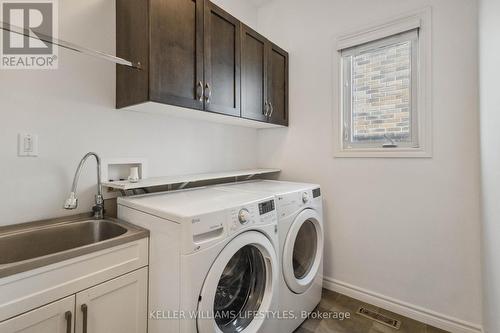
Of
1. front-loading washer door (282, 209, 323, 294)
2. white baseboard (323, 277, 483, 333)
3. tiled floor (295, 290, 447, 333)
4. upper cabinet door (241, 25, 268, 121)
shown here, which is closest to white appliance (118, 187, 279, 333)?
front-loading washer door (282, 209, 323, 294)

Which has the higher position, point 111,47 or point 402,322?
point 111,47

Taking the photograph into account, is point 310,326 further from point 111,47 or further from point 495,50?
point 111,47

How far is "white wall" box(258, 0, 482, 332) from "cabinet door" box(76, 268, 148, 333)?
158cm

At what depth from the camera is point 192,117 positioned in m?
1.92

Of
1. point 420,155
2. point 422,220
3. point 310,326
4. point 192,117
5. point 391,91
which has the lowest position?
point 310,326

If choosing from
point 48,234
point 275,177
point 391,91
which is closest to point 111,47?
point 48,234

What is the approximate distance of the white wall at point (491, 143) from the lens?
102 cm

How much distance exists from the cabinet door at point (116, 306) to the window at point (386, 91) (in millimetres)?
1740

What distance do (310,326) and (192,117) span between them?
1.79 metres

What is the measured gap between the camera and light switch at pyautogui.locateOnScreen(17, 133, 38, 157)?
119cm

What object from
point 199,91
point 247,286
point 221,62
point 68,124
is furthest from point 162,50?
point 247,286

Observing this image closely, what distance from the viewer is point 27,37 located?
1.26 metres

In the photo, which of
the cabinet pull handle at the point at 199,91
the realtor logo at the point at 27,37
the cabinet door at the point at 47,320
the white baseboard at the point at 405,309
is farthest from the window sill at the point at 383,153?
the realtor logo at the point at 27,37

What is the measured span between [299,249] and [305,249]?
0.19ft
